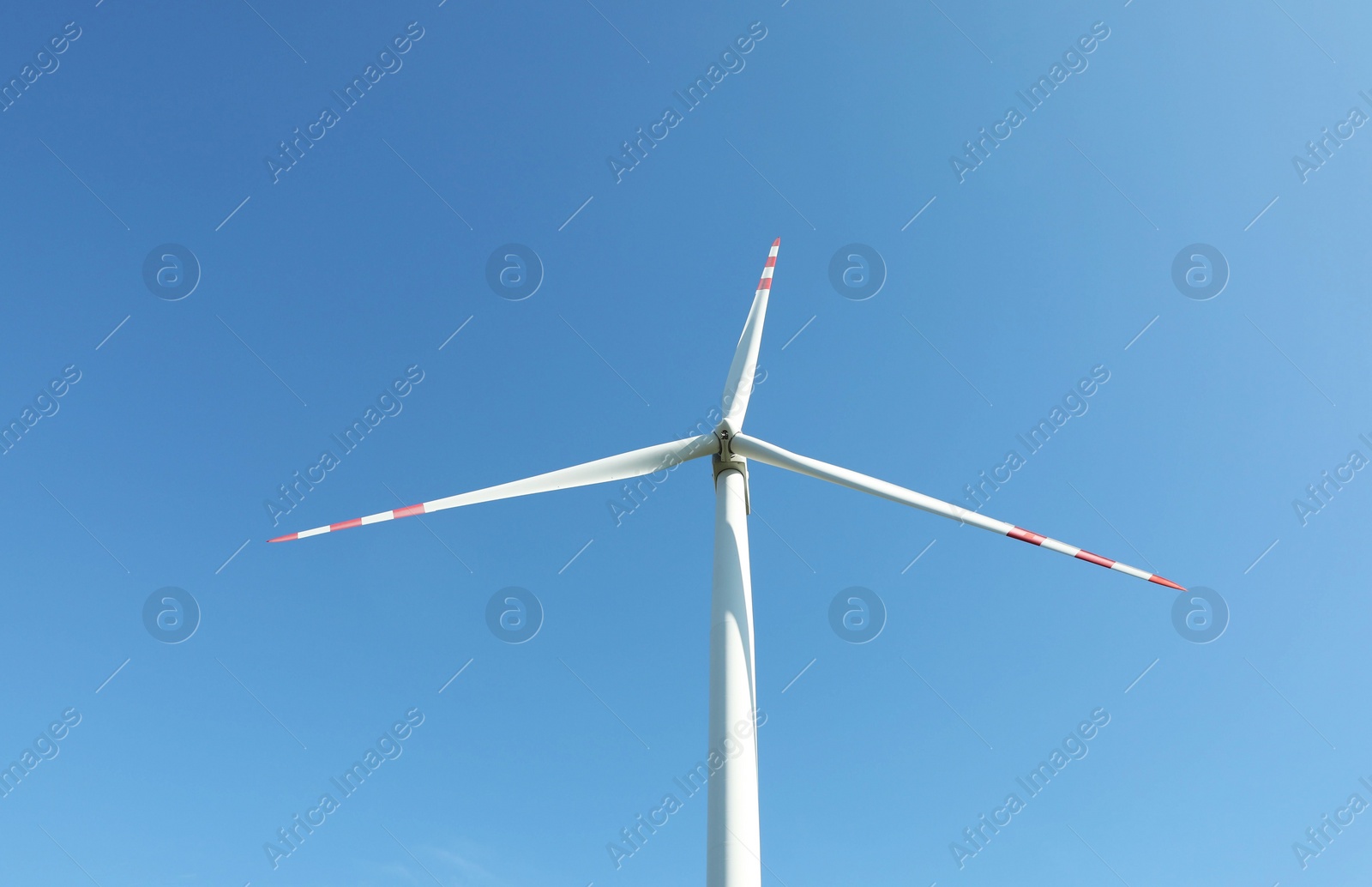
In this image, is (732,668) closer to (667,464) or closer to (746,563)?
(746,563)

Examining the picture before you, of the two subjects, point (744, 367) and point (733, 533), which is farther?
point (744, 367)

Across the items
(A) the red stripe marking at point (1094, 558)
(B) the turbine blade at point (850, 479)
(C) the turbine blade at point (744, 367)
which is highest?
(C) the turbine blade at point (744, 367)

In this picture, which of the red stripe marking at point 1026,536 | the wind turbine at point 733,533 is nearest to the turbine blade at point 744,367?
the wind turbine at point 733,533

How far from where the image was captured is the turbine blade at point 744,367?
25031mm

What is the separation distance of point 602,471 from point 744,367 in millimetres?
5930

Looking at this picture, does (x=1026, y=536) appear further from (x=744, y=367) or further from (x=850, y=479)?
(x=744, y=367)

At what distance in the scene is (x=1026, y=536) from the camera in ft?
74.2

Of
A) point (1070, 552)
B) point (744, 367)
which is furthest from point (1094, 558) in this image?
point (744, 367)

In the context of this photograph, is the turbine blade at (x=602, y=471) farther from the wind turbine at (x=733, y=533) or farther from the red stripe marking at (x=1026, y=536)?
the red stripe marking at (x=1026, y=536)

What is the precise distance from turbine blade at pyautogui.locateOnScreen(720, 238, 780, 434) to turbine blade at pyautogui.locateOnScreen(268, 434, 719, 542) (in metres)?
1.35

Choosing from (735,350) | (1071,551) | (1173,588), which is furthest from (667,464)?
(1173,588)

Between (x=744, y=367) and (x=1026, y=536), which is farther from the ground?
(x=744, y=367)

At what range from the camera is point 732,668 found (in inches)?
744

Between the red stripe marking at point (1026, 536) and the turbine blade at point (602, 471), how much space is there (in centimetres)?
876
